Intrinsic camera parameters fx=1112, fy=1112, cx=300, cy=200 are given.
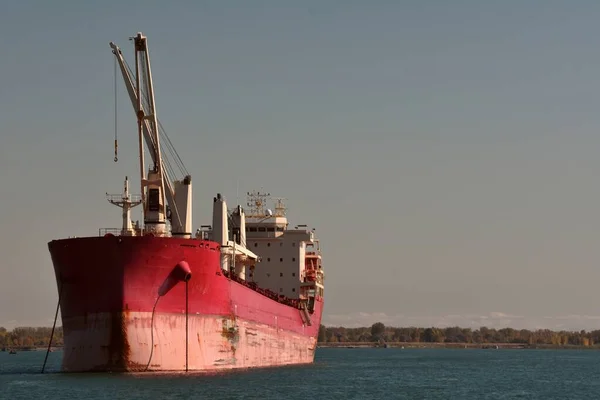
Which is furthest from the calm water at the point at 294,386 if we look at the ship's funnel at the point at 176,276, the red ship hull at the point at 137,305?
the ship's funnel at the point at 176,276

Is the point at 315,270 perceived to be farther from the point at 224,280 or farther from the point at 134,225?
the point at 224,280

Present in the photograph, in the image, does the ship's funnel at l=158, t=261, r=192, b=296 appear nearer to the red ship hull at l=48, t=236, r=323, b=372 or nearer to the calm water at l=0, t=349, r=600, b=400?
the red ship hull at l=48, t=236, r=323, b=372

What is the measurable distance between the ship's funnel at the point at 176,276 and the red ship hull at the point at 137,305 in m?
0.15

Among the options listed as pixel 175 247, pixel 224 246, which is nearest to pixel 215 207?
pixel 224 246

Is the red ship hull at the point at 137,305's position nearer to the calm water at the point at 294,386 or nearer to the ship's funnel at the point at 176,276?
the ship's funnel at the point at 176,276

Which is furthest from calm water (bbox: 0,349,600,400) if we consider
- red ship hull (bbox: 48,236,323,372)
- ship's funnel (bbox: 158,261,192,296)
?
ship's funnel (bbox: 158,261,192,296)

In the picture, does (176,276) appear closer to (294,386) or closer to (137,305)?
(137,305)

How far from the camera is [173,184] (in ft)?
159

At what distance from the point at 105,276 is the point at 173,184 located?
27.5 ft

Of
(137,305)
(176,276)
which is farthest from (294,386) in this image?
(137,305)

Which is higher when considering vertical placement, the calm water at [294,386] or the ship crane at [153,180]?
the ship crane at [153,180]

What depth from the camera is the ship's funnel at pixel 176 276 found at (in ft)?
137

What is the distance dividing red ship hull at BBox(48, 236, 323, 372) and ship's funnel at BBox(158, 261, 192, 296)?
15 centimetres

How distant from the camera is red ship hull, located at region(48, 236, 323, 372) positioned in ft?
134
